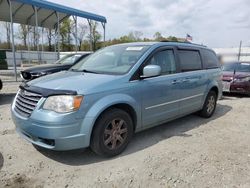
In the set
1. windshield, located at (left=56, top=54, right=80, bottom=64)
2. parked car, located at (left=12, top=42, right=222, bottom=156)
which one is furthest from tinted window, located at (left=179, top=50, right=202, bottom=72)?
windshield, located at (left=56, top=54, right=80, bottom=64)

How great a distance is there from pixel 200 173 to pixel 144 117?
50.2 inches

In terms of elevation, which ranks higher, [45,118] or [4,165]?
[45,118]

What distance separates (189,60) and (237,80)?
5148 mm

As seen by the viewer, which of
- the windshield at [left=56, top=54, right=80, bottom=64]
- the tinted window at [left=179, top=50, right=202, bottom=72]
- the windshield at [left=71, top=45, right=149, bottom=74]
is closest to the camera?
the windshield at [left=71, top=45, right=149, bottom=74]

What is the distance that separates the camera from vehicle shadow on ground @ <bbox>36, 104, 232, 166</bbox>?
3.64m

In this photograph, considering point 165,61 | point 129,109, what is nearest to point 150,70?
point 129,109

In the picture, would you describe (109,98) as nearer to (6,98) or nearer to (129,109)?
(129,109)

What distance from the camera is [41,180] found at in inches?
121

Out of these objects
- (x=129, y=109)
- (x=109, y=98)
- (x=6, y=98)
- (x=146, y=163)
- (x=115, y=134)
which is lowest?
(x=146, y=163)

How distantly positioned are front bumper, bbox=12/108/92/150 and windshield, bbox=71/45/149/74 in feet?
3.85

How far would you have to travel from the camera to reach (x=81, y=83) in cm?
346

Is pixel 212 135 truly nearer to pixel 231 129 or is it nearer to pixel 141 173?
pixel 231 129

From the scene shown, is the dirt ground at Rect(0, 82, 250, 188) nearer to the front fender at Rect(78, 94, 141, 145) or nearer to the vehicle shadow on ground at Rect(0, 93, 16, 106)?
the front fender at Rect(78, 94, 141, 145)

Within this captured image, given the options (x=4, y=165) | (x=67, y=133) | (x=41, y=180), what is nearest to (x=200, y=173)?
(x=67, y=133)
